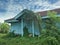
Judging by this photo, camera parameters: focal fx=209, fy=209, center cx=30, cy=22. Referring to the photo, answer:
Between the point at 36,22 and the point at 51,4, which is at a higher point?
the point at 51,4

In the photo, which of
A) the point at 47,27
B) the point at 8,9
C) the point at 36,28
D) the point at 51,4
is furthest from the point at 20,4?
the point at 47,27

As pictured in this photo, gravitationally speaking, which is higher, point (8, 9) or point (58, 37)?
point (8, 9)

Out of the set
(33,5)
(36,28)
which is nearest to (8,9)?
(33,5)

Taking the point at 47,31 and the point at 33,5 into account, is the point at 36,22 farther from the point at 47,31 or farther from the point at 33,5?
the point at 33,5

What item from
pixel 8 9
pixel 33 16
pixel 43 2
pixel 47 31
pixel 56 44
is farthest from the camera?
pixel 8 9

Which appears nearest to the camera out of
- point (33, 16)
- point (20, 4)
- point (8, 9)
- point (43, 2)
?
point (33, 16)

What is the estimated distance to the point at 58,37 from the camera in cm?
1641

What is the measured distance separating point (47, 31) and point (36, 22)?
5.61 meters

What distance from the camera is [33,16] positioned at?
21.8 metres

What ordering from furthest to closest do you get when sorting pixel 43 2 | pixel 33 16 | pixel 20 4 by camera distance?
pixel 20 4, pixel 43 2, pixel 33 16

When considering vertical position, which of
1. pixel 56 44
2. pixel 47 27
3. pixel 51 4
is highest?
pixel 51 4

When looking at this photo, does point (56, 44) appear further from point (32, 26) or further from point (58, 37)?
point (32, 26)

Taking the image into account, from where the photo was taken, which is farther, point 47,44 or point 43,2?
point 43,2

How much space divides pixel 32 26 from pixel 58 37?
677cm
